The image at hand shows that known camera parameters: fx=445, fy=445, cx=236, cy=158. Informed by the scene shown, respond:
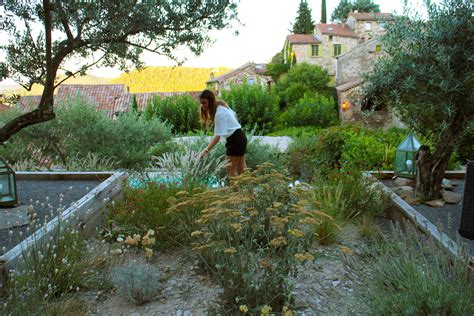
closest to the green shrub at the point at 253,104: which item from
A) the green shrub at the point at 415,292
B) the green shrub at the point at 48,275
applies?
the green shrub at the point at 48,275

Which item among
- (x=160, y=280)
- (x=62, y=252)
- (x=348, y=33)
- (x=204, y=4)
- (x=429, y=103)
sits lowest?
(x=160, y=280)

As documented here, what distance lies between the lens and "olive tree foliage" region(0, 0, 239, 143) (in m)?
3.89

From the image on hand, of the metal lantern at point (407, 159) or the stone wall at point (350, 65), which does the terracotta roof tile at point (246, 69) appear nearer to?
the stone wall at point (350, 65)

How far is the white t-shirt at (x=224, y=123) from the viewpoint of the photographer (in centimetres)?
603

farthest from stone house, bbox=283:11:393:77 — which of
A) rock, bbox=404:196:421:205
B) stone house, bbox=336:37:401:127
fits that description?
rock, bbox=404:196:421:205

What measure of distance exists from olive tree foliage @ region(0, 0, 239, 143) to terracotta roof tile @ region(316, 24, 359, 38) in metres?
39.4

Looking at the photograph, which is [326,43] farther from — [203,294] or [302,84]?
[203,294]

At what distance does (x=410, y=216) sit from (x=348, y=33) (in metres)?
41.4

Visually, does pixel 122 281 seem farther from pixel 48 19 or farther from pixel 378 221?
pixel 378 221

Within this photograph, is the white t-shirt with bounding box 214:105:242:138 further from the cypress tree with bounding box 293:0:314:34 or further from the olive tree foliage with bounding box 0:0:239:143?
the cypress tree with bounding box 293:0:314:34

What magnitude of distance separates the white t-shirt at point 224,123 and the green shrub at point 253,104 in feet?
62.9

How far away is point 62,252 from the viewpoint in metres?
3.46

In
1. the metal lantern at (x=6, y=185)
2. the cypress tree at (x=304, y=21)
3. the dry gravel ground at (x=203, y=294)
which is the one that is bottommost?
the dry gravel ground at (x=203, y=294)

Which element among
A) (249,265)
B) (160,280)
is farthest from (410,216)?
(160,280)
